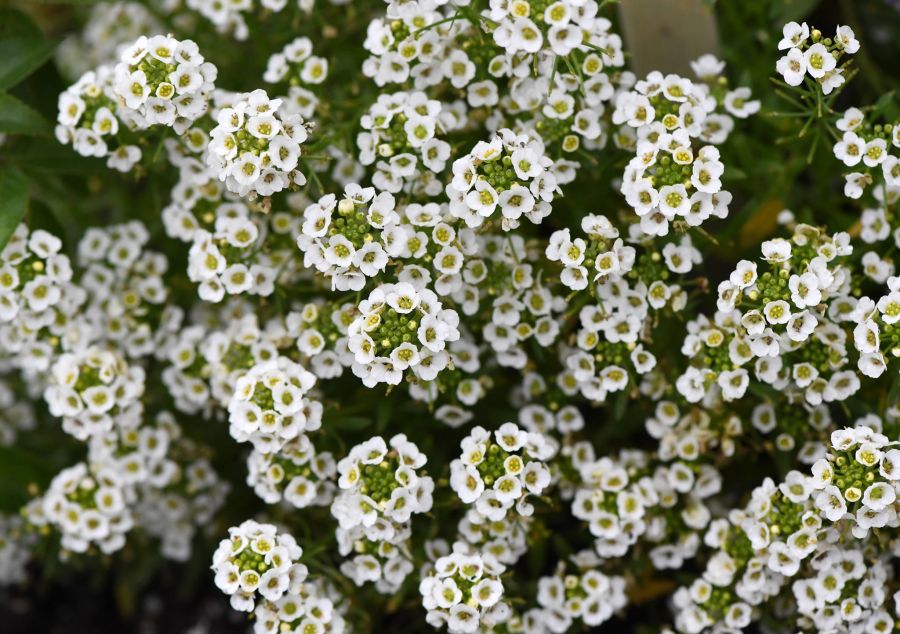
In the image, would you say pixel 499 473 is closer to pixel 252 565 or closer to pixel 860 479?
pixel 252 565

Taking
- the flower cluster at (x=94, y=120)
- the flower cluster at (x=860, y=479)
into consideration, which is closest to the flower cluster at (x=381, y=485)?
the flower cluster at (x=860, y=479)

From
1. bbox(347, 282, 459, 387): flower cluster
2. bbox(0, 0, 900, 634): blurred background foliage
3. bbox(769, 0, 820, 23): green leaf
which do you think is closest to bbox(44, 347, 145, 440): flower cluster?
bbox(0, 0, 900, 634): blurred background foliage

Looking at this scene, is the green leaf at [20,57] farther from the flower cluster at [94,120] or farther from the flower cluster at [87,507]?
the flower cluster at [87,507]

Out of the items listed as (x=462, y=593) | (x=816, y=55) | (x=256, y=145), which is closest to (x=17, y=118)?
(x=256, y=145)

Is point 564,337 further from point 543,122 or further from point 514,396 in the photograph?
point 543,122

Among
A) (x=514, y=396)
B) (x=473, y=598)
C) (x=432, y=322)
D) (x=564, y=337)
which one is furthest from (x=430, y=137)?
(x=473, y=598)

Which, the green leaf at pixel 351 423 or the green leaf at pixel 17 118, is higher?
A: the green leaf at pixel 17 118
